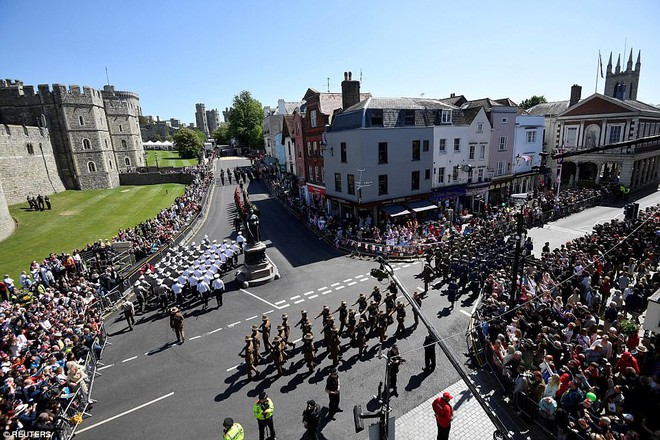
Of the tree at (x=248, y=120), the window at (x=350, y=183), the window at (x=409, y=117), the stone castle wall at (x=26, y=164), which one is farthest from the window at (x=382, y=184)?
the tree at (x=248, y=120)

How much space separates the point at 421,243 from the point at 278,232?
1301 cm

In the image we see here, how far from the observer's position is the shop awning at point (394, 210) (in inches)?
1089

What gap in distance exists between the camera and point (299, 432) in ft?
30.4

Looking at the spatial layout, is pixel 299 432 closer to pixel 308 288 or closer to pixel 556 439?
pixel 556 439

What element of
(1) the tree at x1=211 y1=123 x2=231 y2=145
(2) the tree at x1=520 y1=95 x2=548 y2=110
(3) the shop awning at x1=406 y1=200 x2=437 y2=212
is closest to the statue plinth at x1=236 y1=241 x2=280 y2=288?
(3) the shop awning at x1=406 y1=200 x2=437 y2=212

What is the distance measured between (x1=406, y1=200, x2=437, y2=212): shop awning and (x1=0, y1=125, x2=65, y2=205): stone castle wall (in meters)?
42.5

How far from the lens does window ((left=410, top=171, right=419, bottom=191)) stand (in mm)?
29672

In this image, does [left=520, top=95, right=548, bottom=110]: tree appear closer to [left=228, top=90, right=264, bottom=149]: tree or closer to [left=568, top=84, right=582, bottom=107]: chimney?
[left=568, top=84, right=582, bottom=107]: chimney

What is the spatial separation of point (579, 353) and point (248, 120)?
9656 centimetres

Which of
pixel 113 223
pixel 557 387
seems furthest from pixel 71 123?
pixel 557 387

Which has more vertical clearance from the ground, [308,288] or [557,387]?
[557,387]

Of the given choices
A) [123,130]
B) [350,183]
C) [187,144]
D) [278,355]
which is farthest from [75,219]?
[187,144]

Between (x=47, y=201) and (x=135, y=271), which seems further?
(x=47, y=201)

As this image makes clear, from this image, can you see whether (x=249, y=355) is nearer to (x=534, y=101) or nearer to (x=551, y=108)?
(x=551, y=108)
